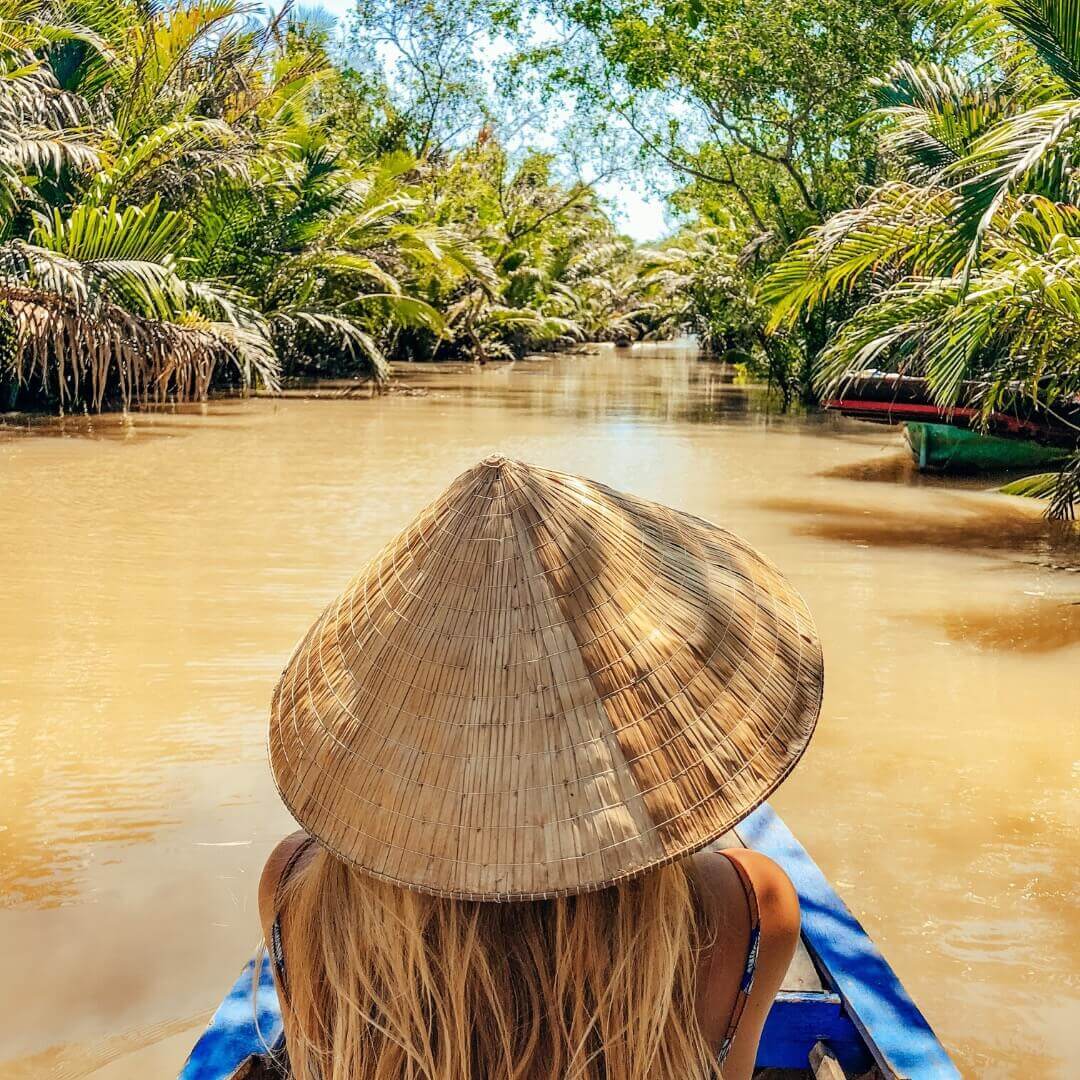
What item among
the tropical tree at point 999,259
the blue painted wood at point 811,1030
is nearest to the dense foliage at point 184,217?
the tropical tree at point 999,259

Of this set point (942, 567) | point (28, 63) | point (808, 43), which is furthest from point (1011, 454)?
point (28, 63)

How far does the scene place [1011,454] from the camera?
35.6 ft

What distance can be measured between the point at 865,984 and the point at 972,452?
9.44 m

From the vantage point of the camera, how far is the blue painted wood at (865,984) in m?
1.90

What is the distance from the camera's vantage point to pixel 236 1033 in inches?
75.9

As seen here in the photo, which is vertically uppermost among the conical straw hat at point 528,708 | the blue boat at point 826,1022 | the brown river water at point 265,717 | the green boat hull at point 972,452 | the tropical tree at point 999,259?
the tropical tree at point 999,259

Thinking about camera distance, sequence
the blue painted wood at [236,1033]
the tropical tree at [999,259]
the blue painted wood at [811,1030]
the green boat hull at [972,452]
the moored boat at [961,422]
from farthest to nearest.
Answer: the green boat hull at [972,452], the moored boat at [961,422], the tropical tree at [999,259], the blue painted wood at [811,1030], the blue painted wood at [236,1033]

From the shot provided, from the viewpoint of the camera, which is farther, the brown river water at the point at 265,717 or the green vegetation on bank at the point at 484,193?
the green vegetation on bank at the point at 484,193

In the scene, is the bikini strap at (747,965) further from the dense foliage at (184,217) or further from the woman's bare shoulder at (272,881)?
the dense foliage at (184,217)

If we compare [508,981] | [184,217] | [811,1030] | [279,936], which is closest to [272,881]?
[279,936]

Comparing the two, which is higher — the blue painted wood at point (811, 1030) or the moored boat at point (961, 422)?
the moored boat at point (961, 422)

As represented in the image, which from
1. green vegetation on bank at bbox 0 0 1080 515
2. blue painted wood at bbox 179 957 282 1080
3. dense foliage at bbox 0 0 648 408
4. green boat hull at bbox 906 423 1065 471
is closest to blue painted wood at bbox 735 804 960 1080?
blue painted wood at bbox 179 957 282 1080

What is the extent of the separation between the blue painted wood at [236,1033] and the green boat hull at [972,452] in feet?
31.9

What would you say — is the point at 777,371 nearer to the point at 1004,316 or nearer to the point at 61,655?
the point at 1004,316
